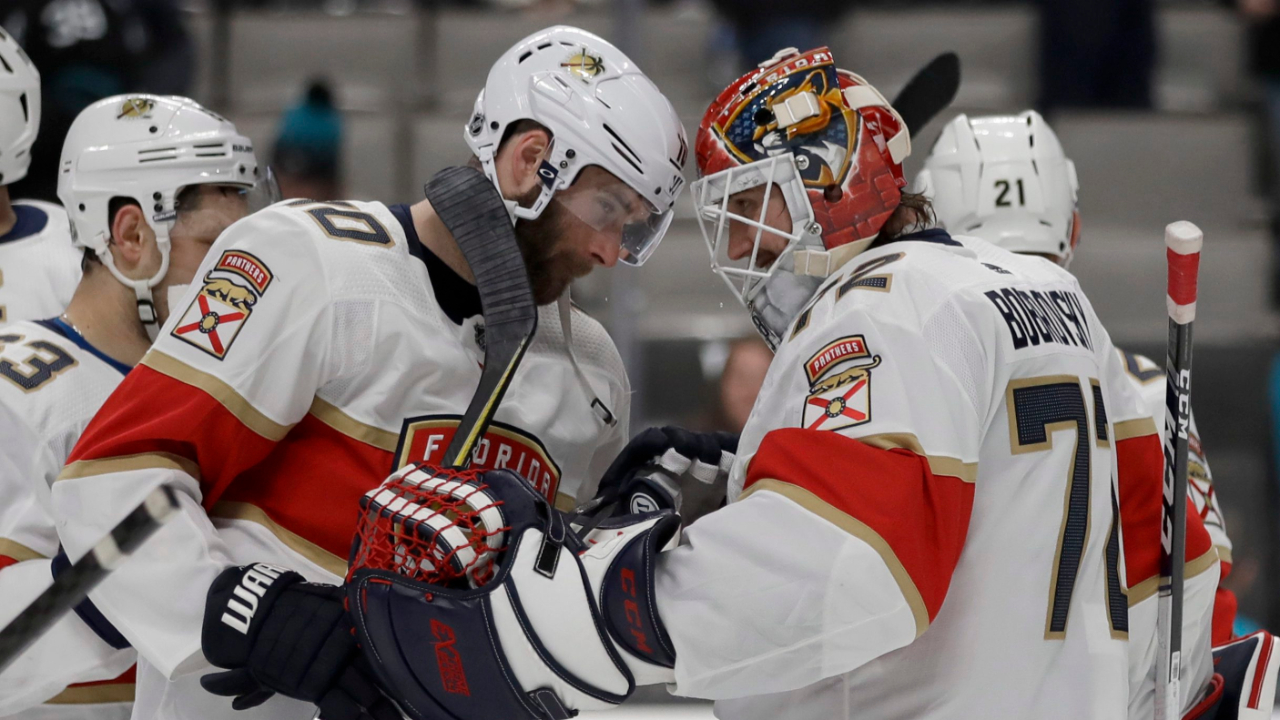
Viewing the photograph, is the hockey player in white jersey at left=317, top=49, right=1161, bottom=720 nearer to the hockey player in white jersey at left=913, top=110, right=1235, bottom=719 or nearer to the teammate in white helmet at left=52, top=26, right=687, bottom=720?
the teammate in white helmet at left=52, top=26, right=687, bottom=720

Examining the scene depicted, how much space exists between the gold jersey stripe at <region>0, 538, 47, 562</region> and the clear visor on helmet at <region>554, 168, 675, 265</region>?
1002 mm

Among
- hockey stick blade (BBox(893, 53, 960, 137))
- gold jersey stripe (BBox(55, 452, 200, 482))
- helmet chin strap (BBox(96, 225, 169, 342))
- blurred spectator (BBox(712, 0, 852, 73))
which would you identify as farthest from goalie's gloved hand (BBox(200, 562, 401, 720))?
blurred spectator (BBox(712, 0, 852, 73))

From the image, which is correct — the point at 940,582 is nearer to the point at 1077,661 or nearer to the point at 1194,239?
the point at 1077,661

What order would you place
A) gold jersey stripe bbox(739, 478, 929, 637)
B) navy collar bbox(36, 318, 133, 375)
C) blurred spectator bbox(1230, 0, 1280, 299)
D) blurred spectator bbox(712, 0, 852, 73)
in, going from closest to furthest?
1. gold jersey stripe bbox(739, 478, 929, 637)
2. navy collar bbox(36, 318, 133, 375)
3. blurred spectator bbox(1230, 0, 1280, 299)
4. blurred spectator bbox(712, 0, 852, 73)

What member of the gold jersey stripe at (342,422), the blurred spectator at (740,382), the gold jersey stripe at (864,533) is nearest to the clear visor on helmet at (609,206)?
the gold jersey stripe at (342,422)

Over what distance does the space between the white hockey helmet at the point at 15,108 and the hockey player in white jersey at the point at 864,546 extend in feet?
5.69

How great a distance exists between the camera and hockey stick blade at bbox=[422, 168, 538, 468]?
2207 millimetres

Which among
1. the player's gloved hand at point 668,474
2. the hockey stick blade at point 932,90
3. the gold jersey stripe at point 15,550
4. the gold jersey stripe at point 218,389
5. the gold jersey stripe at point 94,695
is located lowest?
the gold jersey stripe at point 94,695

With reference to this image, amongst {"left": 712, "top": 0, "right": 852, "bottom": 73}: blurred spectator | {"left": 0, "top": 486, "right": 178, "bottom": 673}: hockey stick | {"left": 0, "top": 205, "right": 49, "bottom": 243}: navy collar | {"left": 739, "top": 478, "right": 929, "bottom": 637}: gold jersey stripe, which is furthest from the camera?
{"left": 712, "top": 0, "right": 852, "bottom": 73}: blurred spectator

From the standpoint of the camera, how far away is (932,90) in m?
3.47

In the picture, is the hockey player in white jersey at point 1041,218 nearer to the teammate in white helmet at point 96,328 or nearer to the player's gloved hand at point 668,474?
the player's gloved hand at point 668,474

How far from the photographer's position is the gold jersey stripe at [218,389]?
2.09m

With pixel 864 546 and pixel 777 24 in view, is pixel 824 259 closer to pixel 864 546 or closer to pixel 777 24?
pixel 864 546

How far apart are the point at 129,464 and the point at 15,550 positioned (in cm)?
42
